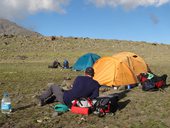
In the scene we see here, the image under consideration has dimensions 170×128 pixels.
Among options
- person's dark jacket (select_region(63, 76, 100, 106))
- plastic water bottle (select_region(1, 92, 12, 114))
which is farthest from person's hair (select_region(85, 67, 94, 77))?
plastic water bottle (select_region(1, 92, 12, 114))

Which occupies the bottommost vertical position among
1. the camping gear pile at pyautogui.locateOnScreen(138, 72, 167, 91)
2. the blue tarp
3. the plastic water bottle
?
the plastic water bottle

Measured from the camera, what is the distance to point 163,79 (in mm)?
19031

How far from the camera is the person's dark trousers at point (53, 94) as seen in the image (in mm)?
15089

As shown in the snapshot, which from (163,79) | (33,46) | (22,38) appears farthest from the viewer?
(22,38)

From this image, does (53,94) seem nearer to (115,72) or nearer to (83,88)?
(83,88)

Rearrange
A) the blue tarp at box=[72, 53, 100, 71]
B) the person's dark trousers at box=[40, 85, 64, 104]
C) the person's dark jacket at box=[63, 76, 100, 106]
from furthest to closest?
the blue tarp at box=[72, 53, 100, 71] < the person's dark trousers at box=[40, 85, 64, 104] < the person's dark jacket at box=[63, 76, 100, 106]

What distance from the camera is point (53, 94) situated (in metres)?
15.7

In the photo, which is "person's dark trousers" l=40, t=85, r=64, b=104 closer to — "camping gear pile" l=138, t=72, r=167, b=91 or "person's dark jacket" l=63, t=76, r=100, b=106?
"person's dark jacket" l=63, t=76, r=100, b=106

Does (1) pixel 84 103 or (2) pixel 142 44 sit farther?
(2) pixel 142 44

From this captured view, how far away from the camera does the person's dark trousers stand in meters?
15.1

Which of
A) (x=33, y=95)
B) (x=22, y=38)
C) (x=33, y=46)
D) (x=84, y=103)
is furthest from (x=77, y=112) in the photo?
(x=22, y=38)

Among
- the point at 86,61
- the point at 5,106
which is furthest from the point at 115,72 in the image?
the point at 86,61

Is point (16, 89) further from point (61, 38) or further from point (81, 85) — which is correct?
point (61, 38)

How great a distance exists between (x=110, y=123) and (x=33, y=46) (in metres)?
52.3
